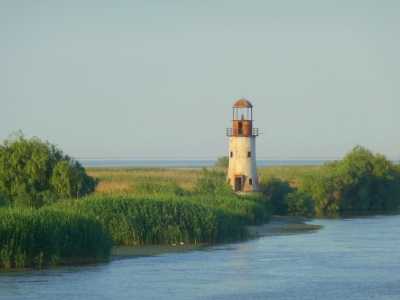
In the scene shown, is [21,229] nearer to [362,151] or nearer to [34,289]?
[34,289]

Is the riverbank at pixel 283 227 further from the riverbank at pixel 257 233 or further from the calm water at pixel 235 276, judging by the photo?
the calm water at pixel 235 276

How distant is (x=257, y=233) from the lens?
36438 millimetres

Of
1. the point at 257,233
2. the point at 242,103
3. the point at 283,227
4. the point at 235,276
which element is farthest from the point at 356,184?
the point at 235,276

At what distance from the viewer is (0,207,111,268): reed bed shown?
78.8 feet

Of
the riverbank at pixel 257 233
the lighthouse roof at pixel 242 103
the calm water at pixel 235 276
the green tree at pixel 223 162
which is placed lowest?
the calm water at pixel 235 276

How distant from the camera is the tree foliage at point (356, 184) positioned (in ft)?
184

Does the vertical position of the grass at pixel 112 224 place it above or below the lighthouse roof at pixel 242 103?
below

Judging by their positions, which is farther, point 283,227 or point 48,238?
point 283,227

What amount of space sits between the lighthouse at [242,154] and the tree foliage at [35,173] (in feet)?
40.9

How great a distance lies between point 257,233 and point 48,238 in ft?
46.5

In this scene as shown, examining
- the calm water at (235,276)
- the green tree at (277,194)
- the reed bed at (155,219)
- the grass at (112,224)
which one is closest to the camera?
the calm water at (235,276)

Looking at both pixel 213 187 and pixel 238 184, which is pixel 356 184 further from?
pixel 213 187

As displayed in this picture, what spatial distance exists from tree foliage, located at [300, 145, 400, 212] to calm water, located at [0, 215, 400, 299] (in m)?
23.6

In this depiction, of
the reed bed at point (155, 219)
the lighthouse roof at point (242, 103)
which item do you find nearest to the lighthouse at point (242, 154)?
the lighthouse roof at point (242, 103)
